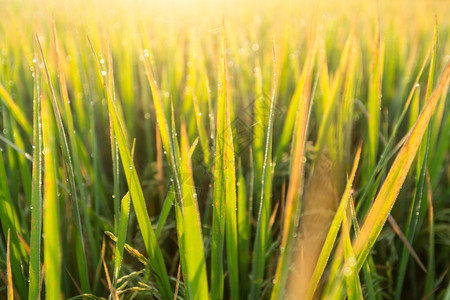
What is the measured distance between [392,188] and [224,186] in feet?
0.50

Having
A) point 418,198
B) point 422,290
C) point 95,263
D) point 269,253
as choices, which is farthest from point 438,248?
point 95,263

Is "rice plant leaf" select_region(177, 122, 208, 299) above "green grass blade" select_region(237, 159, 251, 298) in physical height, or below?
above

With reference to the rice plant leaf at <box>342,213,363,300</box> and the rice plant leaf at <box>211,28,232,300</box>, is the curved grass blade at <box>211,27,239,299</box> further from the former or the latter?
the rice plant leaf at <box>342,213,363,300</box>

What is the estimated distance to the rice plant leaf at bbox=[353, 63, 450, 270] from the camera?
345 millimetres

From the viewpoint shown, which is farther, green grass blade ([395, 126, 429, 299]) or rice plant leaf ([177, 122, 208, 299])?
green grass blade ([395, 126, 429, 299])

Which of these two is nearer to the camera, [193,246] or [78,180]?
[193,246]

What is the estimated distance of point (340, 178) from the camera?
1.86 feet

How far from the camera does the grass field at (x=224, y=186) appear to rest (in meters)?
0.35

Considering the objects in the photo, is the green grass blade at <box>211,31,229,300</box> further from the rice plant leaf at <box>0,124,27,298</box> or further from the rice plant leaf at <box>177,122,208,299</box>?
the rice plant leaf at <box>0,124,27,298</box>

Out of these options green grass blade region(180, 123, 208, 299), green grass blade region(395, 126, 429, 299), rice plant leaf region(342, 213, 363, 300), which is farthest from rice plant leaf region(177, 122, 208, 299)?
green grass blade region(395, 126, 429, 299)

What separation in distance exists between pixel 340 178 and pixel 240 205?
18cm

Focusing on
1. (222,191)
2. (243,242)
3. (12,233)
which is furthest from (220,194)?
(12,233)

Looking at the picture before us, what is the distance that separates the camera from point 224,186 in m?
0.37

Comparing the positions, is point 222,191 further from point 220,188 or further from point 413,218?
point 413,218
